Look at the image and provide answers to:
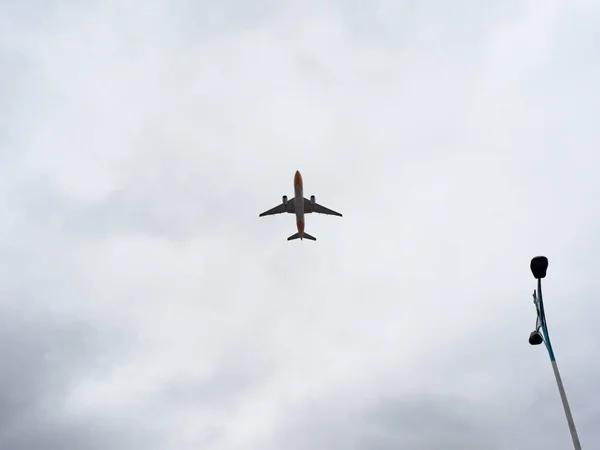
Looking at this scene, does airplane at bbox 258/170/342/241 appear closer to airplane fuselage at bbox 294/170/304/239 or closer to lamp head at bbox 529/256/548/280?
airplane fuselage at bbox 294/170/304/239

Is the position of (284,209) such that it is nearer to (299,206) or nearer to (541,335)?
(299,206)

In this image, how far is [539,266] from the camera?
3416 centimetres

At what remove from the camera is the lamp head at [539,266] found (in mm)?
33875

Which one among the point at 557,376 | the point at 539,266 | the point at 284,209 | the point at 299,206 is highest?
the point at 284,209

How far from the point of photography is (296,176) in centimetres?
9031

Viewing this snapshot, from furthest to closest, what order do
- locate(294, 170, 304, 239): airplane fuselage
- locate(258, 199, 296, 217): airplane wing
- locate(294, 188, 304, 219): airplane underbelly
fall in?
locate(258, 199, 296, 217): airplane wing
locate(294, 188, 304, 219): airplane underbelly
locate(294, 170, 304, 239): airplane fuselage

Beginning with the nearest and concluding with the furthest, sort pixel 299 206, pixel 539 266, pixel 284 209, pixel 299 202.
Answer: pixel 539 266 → pixel 299 202 → pixel 299 206 → pixel 284 209

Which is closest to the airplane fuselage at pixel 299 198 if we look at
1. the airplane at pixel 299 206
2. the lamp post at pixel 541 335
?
the airplane at pixel 299 206

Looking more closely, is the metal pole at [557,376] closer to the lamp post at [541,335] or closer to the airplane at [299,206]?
the lamp post at [541,335]

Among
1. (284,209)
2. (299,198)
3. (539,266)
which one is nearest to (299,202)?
(299,198)

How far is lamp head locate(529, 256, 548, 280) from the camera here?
33.9 meters

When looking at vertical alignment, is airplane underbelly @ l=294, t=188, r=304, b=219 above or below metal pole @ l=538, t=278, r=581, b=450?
above

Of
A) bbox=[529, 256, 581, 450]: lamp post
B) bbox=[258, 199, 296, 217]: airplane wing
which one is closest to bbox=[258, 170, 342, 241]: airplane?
bbox=[258, 199, 296, 217]: airplane wing

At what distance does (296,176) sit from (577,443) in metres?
65.2
